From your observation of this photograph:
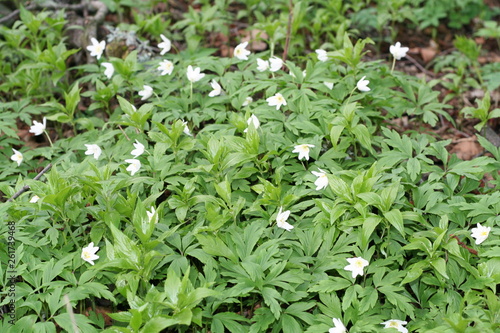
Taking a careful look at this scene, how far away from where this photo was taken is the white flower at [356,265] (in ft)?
8.64

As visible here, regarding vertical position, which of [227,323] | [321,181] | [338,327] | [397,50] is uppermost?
[397,50]

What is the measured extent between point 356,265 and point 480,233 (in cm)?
75

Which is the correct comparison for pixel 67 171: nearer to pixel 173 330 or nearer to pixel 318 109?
pixel 173 330

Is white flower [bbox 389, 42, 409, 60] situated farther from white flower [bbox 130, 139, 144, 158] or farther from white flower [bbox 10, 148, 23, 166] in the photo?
white flower [bbox 10, 148, 23, 166]

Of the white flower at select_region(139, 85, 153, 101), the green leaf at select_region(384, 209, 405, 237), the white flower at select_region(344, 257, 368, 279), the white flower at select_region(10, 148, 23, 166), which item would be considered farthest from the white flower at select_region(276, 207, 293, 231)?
the white flower at select_region(10, 148, 23, 166)

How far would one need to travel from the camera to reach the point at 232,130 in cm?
351

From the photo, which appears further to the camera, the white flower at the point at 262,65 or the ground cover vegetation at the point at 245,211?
the white flower at the point at 262,65

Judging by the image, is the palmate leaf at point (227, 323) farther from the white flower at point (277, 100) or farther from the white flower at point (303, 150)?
the white flower at point (277, 100)

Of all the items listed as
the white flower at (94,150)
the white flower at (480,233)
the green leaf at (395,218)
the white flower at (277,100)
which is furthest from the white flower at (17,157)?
the white flower at (480,233)

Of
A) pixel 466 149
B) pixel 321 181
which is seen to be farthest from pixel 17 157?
pixel 466 149

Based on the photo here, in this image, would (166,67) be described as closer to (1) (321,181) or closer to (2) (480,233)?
(1) (321,181)

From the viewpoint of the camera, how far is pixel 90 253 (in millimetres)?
2805

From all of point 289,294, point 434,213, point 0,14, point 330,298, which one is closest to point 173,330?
point 289,294

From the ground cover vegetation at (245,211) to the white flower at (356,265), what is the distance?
1 cm
